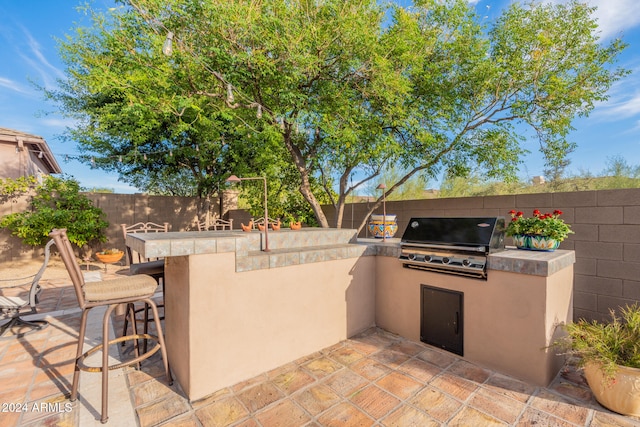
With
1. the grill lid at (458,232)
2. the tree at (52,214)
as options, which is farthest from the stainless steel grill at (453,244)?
the tree at (52,214)

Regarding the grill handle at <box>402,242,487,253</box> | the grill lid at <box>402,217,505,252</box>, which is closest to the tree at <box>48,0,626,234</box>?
the grill lid at <box>402,217,505,252</box>

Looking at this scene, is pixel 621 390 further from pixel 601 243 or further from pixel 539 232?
pixel 601 243

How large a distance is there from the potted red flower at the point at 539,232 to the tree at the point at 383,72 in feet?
8.78

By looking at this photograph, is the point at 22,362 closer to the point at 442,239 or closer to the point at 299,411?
the point at 299,411

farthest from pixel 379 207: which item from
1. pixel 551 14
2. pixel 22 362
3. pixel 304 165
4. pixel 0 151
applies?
pixel 0 151

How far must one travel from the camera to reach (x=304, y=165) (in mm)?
6469

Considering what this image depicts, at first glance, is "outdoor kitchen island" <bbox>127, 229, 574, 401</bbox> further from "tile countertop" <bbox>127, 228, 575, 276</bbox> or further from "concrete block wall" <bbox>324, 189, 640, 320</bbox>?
"concrete block wall" <bbox>324, 189, 640, 320</bbox>

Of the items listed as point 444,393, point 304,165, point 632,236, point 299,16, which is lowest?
point 444,393

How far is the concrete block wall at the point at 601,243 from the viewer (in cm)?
308

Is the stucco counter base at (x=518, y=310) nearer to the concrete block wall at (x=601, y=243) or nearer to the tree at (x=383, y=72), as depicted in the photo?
the concrete block wall at (x=601, y=243)

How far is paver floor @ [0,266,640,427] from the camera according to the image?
74.9 inches

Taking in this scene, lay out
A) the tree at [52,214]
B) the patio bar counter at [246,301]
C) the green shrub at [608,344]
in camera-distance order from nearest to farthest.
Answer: the green shrub at [608,344] < the patio bar counter at [246,301] < the tree at [52,214]

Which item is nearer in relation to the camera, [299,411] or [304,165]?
[299,411]

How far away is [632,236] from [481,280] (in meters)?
2.02
